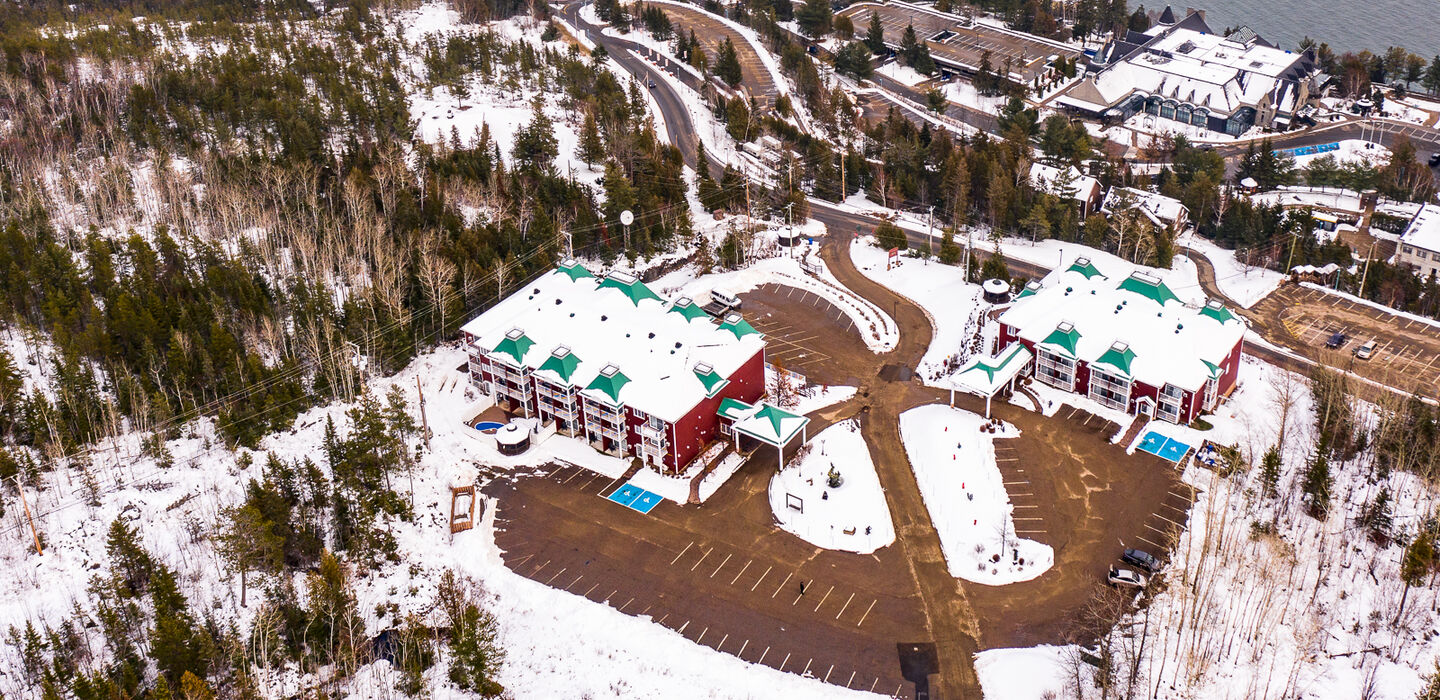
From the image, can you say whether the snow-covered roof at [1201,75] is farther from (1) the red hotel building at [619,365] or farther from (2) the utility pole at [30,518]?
(2) the utility pole at [30,518]

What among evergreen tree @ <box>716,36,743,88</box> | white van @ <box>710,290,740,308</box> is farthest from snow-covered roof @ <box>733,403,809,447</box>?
evergreen tree @ <box>716,36,743,88</box>

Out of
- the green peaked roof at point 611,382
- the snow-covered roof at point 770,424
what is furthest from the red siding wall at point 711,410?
the green peaked roof at point 611,382

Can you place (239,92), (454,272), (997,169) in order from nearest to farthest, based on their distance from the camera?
(454,272) → (997,169) → (239,92)

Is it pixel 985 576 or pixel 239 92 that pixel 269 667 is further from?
pixel 239 92

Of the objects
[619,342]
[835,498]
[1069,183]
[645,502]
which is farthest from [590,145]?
[835,498]

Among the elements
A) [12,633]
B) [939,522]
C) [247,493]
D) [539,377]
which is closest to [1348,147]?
[939,522]

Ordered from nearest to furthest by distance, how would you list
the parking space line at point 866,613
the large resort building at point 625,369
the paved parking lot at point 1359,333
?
the parking space line at point 866,613, the large resort building at point 625,369, the paved parking lot at point 1359,333

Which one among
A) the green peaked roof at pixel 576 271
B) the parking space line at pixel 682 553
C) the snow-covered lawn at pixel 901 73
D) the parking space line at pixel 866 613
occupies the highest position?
the snow-covered lawn at pixel 901 73
